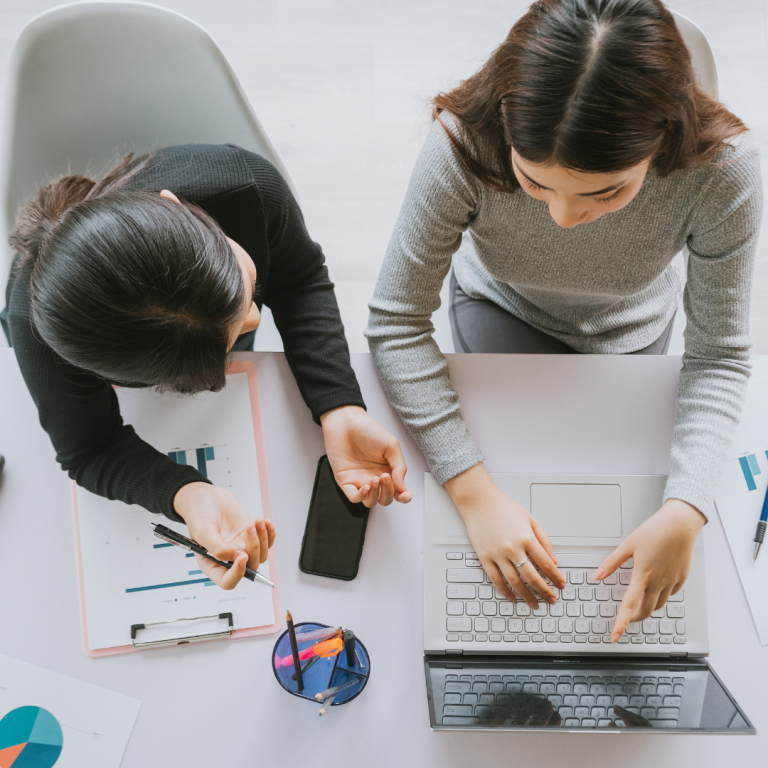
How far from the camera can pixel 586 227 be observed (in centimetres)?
77

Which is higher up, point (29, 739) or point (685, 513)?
point (685, 513)

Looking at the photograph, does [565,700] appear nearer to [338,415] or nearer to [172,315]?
[338,415]

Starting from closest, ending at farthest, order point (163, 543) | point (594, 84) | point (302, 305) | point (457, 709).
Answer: point (594, 84) → point (457, 709) → point (163, 543) → point (302, 305)

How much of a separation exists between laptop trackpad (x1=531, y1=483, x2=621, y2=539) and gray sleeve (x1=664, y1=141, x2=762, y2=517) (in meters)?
0.07

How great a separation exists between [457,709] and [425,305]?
0.52m

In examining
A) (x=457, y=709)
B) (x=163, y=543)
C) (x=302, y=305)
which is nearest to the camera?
(x=457, y=709)

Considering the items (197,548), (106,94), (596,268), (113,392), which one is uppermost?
(106,94)

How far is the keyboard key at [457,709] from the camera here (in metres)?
0.68

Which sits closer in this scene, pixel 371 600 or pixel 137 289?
pixel 137 289

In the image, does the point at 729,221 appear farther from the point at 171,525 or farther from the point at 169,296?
the point at 171,525

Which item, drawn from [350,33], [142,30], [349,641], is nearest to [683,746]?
[349,641]

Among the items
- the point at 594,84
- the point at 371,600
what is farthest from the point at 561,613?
the point at 594,84

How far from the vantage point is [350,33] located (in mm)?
1584

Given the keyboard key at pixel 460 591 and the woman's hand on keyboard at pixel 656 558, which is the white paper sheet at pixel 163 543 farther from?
the woman's hand on keyboard at pixel 656 558
